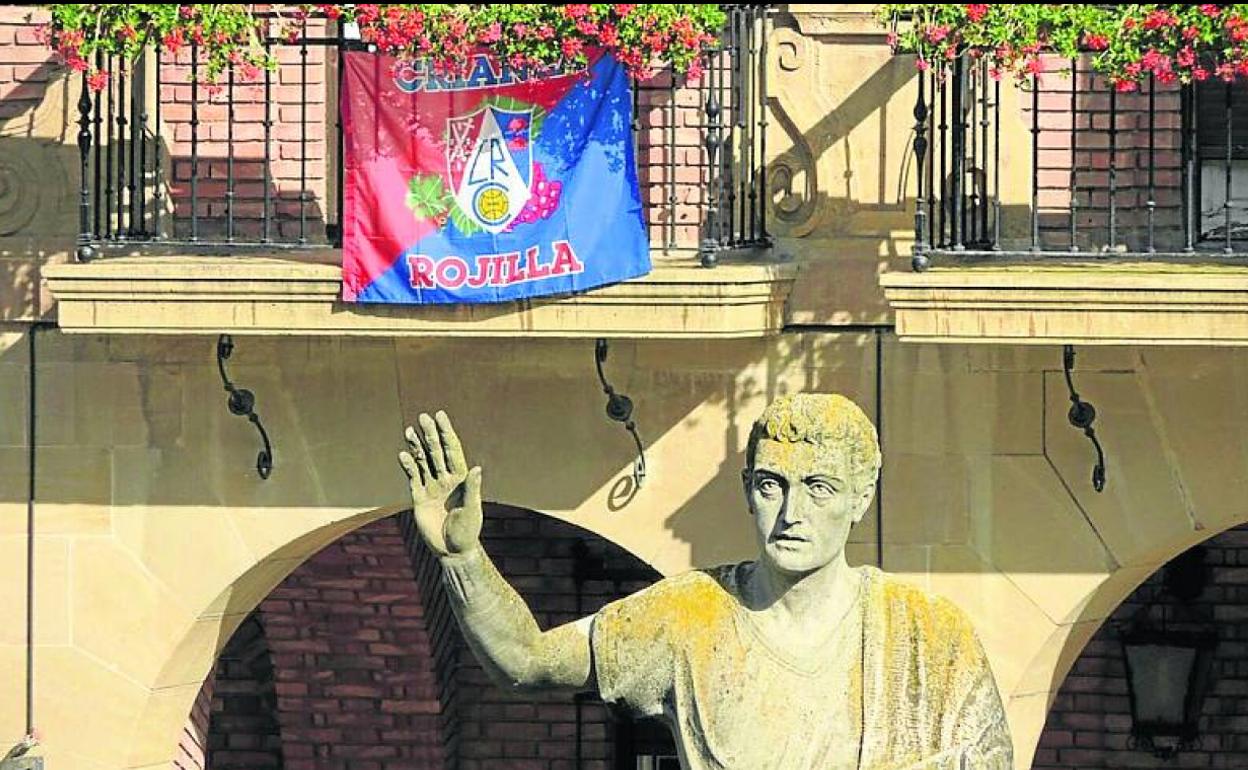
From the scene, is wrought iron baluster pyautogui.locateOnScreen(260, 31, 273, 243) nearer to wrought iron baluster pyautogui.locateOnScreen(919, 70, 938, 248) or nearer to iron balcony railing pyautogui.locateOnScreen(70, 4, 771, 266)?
iron balcony railing pyautogui.locateOnScreen(70, 4, 771, 266)

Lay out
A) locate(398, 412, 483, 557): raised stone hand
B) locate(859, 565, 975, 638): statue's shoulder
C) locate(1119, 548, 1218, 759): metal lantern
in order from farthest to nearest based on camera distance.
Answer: locate(1119, 548, 1218, 759): metal lantern → locate(859, 565, 975, 638): statue's shoulder → locate(398, 412, 483, 557): raised stone hand

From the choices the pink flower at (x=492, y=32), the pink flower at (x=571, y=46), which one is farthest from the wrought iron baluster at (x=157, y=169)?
the pink flower at (x=571, y=46)

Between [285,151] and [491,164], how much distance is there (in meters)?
1.53

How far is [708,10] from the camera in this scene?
50.2ft

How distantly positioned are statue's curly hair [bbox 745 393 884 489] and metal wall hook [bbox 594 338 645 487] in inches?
240

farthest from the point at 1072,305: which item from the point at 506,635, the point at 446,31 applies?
the point at 506,635

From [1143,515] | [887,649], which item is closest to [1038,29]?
[1143,515]

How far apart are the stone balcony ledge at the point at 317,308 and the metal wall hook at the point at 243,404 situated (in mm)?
562

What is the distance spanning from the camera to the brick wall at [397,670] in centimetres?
1998

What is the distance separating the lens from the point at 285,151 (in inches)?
670

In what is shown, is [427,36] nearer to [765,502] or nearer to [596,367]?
[596,367]

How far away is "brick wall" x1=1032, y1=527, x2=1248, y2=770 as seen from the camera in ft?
65.1

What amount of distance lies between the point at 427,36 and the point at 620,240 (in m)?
1.10

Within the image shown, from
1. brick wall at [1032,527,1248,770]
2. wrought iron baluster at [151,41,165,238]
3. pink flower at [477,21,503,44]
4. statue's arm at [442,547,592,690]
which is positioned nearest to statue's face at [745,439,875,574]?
statue's arm at [442,547,592,690]
